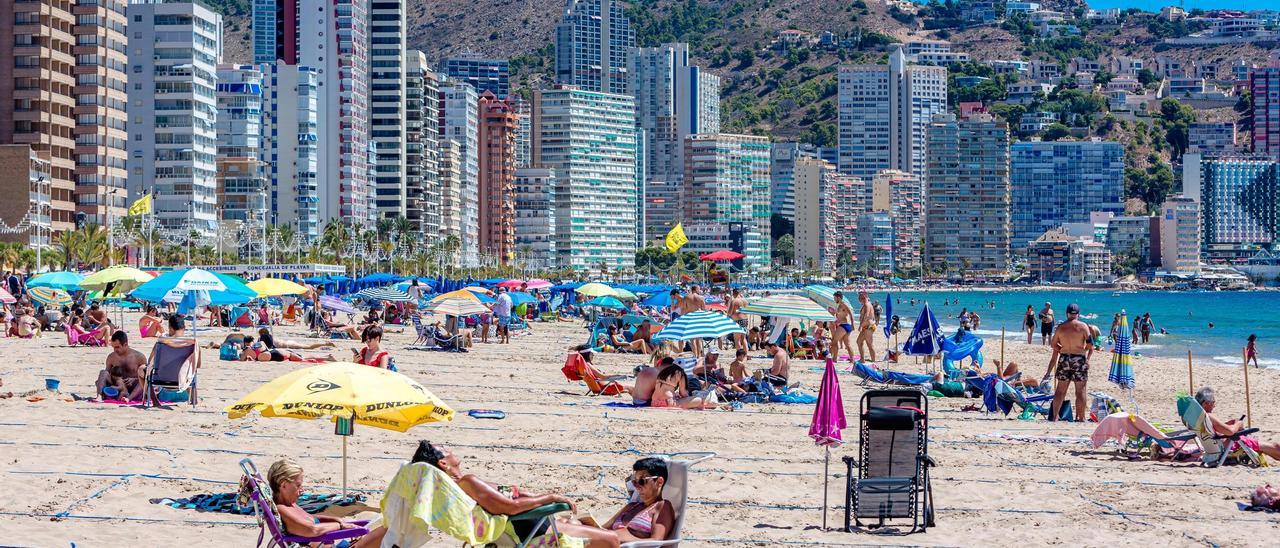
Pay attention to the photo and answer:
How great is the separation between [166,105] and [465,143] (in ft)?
226

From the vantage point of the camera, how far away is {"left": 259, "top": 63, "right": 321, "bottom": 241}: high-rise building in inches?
4599

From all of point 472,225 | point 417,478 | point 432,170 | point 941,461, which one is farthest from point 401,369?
point 472,225

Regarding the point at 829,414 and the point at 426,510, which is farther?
the point at 829,414

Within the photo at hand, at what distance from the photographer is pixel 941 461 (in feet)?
43.6

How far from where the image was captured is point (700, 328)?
18.7m

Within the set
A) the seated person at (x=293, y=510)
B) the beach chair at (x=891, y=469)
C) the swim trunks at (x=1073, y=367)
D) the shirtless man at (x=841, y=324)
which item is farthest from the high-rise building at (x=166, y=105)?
the seated person at (x=293, y=510)

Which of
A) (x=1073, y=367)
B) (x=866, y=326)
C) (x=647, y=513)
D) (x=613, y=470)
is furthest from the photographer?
(x=866, y=326)

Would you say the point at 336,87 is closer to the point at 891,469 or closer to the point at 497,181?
the point at 497,181

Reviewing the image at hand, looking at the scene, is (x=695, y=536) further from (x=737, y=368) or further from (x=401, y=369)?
(x=401, y=369)

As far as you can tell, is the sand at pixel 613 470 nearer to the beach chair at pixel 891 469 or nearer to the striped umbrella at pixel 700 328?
the beach chair at pixel 891 469

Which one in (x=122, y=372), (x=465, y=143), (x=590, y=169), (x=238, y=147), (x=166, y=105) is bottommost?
(x=122, y=372)

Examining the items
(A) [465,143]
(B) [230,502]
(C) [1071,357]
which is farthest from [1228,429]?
(A) [465,143]

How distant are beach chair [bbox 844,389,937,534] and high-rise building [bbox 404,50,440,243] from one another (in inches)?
4954

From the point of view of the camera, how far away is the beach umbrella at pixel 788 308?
79.7 feet
